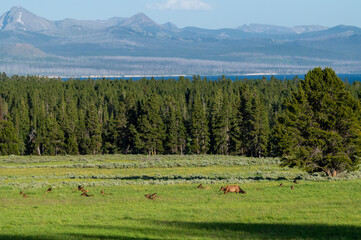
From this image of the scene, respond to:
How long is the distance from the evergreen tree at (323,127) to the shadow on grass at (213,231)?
60.9ft

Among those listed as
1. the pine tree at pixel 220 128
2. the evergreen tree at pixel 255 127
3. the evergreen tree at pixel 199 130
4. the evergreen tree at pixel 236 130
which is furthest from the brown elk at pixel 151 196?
the evergreen tree at pixel 199 130

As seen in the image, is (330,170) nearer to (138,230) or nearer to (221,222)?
(221,222)

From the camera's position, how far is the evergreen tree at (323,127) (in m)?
39.4

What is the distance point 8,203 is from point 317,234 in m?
17.7

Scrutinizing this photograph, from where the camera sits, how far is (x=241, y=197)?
98.7ft

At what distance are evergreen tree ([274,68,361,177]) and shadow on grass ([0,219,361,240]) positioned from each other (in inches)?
730

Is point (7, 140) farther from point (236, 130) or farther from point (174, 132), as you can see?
point (236, 130)

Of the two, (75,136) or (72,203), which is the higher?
(72,203)

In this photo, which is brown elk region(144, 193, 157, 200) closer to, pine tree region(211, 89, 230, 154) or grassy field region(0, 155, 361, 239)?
grassy field region(0, 155, 361, 239)

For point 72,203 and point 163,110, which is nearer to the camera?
point 72,203

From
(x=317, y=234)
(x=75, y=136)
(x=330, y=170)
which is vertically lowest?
(x=75, y=136)

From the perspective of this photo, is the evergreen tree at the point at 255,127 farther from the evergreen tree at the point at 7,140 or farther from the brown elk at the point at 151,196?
→ the brown elk at the point at 151,196

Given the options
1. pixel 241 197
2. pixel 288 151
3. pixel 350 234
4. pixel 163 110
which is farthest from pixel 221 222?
pixel 163 110

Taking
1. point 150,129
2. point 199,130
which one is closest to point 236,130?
point 199,130
